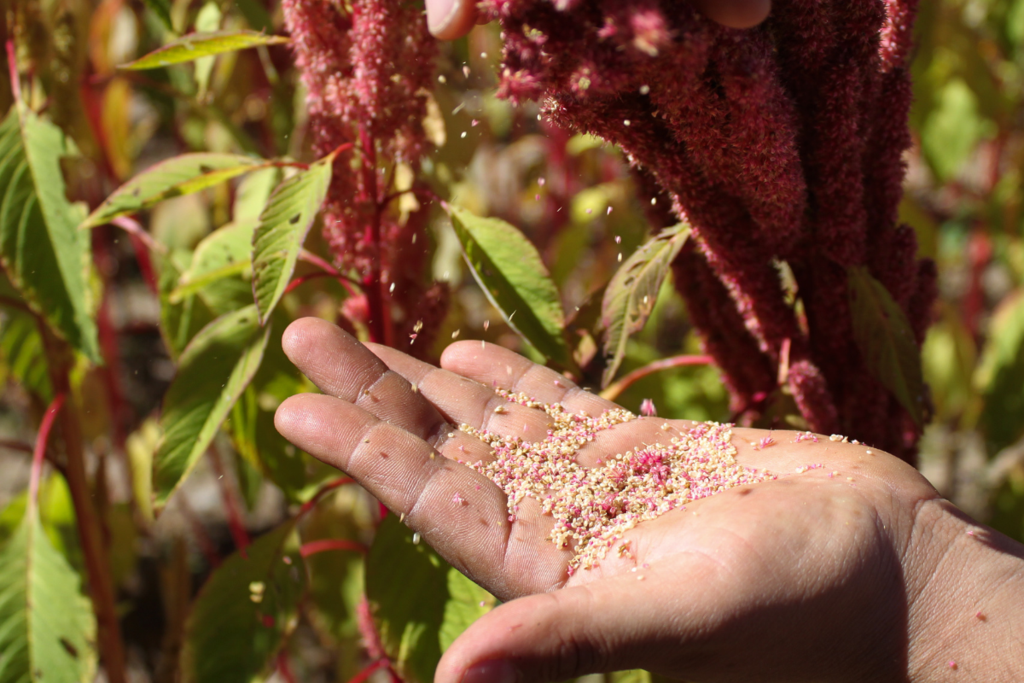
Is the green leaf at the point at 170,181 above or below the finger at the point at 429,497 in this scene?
above

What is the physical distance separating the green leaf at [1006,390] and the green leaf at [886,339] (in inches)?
39.5

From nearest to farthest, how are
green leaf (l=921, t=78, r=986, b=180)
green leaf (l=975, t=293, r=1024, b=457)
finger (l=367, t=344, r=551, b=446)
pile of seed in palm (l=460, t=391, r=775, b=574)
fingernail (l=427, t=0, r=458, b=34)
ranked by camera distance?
fingernail (l=427, t=0, r=458, b=34) < pile of seed in palm (l=460, t=391, r=775, b=574) < finger (l=367, t=344, r=551, b=446) < green leaf (l=975, t=293, r=1024, b=457) < green leaf (l=921, t=78, r=986, b=180)

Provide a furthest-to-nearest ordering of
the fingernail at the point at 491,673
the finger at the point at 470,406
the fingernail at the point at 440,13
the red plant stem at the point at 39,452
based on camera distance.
Result: the red plant stem at the point at 39,452 < the finger at the point at 470,406 < the fingernail at the point at 440,13 < the fingernail at the point at 491,673

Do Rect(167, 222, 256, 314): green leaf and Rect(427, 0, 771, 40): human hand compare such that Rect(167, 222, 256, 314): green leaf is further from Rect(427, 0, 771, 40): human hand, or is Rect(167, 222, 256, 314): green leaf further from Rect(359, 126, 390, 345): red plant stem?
Rect(427, 0, 771, 40): human hand

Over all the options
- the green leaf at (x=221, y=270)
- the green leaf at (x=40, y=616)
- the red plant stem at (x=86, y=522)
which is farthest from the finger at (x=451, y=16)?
the green leaf at (x=40, y=616)

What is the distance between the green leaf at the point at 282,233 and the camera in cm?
78

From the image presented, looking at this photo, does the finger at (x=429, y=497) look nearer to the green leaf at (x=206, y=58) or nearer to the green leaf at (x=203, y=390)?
the green leaf at (x=203, y=390)

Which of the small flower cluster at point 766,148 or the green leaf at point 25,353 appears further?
the green leaf at point 25,353

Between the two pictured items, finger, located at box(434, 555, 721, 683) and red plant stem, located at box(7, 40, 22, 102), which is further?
red plant stem, located at box(7, 40, 22, 102)

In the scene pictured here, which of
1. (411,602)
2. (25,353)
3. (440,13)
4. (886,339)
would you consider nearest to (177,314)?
(25,353)

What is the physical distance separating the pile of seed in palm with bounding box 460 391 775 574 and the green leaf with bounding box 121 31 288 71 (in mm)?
520

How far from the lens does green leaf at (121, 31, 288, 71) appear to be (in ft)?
2.79

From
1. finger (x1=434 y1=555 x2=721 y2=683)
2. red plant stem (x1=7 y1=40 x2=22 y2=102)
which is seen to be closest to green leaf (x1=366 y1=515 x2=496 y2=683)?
finger (x1=434 y1=555 x2=721 y2=683)

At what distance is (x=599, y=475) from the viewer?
0.91 m
